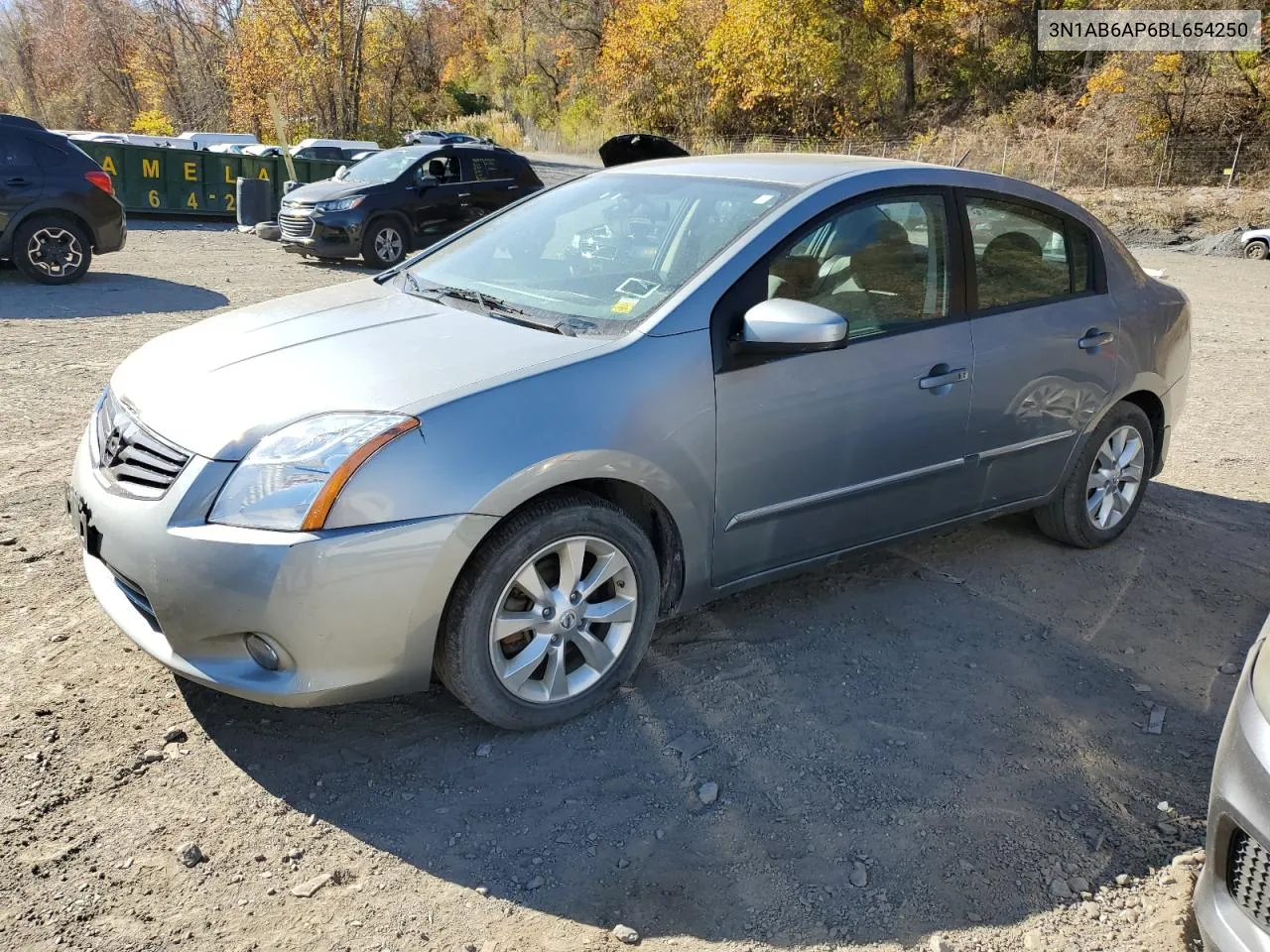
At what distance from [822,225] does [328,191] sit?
11.7m

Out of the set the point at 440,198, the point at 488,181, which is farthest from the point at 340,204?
the point at 488,181

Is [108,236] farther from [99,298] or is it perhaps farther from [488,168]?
[488,168]

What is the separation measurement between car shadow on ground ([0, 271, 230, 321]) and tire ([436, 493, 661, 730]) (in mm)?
8161

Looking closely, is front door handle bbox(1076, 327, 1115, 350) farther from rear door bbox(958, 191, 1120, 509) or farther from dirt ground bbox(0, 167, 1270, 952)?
dirt ground bbox(0, 167, 1270, 952)

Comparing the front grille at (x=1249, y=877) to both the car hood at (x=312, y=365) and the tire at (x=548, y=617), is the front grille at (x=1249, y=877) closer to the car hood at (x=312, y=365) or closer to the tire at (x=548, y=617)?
the tire at (x=548, y=617)

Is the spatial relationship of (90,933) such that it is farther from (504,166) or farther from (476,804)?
(504,166)

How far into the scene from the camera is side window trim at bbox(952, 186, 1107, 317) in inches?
159

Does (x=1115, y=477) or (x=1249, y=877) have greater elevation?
(x=1115, y=477)

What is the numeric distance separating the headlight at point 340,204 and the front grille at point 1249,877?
1319cm

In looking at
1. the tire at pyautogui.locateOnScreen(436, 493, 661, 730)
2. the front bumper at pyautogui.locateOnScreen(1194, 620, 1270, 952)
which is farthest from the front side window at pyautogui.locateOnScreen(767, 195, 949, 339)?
the front bumper at pyautogui.locateOnScreen(1194, 620, 1270, 952)

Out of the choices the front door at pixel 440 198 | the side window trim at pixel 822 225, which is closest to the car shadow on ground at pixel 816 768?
the side window trim at pixel 822 225

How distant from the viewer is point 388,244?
14.0m

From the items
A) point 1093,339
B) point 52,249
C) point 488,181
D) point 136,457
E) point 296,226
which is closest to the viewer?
point 136,457

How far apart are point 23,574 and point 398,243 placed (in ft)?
35.4
